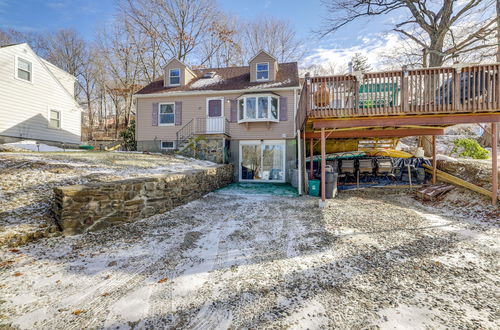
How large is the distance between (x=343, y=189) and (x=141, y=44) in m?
20.5

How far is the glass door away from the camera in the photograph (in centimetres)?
1089

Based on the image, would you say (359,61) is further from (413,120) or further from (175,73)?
(413,120)

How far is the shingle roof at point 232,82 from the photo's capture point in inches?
440

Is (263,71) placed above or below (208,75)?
below

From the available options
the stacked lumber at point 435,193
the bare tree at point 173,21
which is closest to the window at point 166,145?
the bare tree at point 173,21

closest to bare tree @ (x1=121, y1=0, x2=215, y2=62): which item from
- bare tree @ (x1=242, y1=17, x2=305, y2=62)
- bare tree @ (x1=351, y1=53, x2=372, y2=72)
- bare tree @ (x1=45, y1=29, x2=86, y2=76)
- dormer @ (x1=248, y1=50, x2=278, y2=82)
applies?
bare tree @ (x1=242, y1=17, x2=305, y2=62)

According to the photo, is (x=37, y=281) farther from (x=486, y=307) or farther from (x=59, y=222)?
(x=486, y=307)

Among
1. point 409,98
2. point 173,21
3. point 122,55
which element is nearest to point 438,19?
point 409,98

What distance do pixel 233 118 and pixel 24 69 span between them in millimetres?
10499

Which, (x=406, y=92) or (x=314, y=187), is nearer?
(x=406, y=92)

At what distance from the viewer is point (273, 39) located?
2034cm

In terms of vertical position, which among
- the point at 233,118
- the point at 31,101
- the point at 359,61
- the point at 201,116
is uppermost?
the point at 359,61

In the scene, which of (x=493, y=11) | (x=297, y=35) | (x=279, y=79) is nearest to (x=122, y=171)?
(x=279, y=79)

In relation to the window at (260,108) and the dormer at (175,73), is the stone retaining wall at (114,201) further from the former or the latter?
the dormer at (175,73)
